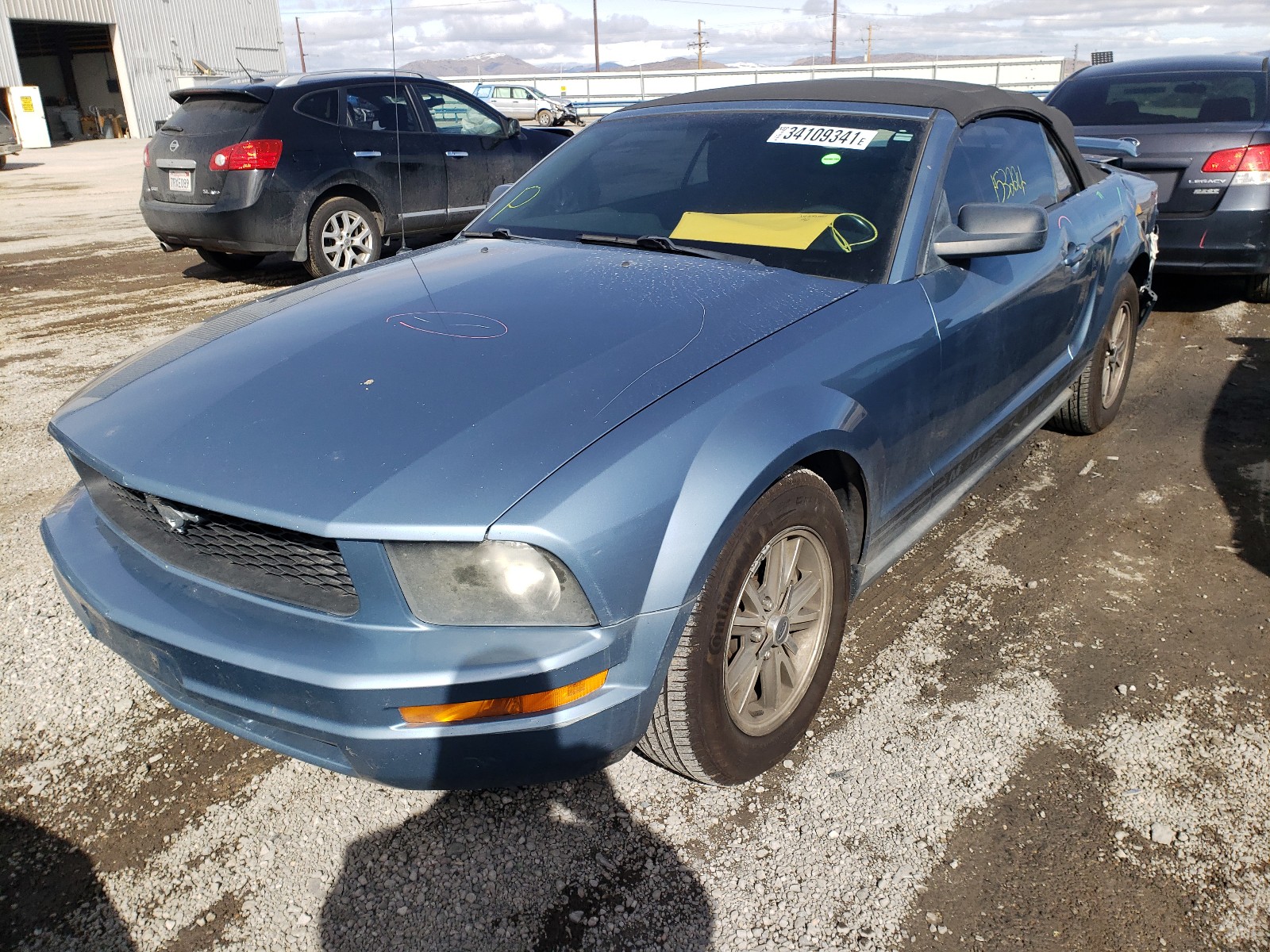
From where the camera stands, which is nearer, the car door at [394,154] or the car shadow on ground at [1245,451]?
the car shadow on ground at [1245,451]

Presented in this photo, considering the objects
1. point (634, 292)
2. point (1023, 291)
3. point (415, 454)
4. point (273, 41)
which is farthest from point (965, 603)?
point (273, 41)

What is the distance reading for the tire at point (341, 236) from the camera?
24.9 feet

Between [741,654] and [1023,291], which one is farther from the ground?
[1023,291]

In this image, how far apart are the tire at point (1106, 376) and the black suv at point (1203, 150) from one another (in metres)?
1.81

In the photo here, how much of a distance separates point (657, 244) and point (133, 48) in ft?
133

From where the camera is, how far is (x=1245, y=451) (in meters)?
4.33

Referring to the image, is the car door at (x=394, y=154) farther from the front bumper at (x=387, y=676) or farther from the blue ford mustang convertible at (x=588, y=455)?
the front bumper at (x=387, y=676)

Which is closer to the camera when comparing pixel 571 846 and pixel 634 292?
pixel 571 846

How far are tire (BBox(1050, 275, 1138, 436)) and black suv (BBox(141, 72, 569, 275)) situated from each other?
491 centimetres

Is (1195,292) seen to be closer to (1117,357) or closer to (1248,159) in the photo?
(1248,159)

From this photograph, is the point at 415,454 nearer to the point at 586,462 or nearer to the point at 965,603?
the point at 586,462

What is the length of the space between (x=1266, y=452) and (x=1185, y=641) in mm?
1934

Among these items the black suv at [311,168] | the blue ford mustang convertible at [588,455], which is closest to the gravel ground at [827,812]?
the blue ford mustang convertible at [588,455]

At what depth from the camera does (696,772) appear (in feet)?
7.02
